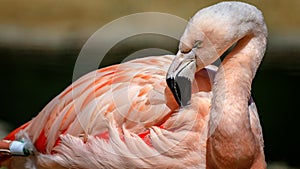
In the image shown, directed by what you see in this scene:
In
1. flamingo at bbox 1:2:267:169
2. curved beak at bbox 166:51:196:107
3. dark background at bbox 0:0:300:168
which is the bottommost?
dark background at bbox 0:0:300:168

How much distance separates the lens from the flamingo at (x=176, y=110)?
292 centimetres

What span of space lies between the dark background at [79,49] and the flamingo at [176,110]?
1.43m

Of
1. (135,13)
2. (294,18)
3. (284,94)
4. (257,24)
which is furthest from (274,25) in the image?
(257,24)

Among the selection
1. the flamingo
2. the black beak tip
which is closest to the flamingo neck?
the flamingo

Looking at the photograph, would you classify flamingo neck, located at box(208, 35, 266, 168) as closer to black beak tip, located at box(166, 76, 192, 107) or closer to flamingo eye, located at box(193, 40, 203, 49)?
black beak tip, located at box(166, 76, 192, 107)

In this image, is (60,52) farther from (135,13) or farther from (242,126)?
(242,126)

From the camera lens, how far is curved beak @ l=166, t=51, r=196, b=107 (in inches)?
113

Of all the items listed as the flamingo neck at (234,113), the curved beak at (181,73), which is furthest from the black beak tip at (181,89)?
the flamingo neck at (234,113)

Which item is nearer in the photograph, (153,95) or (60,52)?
(153,95)

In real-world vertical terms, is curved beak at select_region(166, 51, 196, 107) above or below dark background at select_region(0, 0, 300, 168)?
above

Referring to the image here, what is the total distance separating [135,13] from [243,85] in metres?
2.52

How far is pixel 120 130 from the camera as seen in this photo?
3.15 meters

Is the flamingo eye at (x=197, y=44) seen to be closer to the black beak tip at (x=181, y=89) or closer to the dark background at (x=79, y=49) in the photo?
the black beak tip at (x=181, y=89)

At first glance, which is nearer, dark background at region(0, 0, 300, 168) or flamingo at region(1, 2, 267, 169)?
flamingo at region(1, 2, 267, 169)
